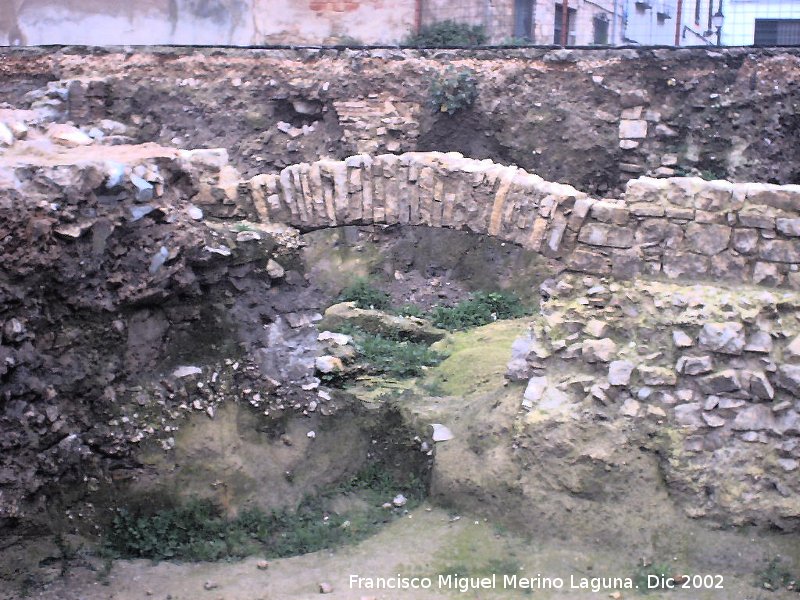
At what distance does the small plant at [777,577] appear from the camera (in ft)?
14.7

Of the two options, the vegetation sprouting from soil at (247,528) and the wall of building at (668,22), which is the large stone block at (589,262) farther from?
the wall of building at (668,22)

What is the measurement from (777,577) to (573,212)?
2.09m

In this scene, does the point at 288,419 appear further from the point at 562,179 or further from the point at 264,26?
the point at 264,26

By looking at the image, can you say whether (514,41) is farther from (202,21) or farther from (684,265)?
(684,265)

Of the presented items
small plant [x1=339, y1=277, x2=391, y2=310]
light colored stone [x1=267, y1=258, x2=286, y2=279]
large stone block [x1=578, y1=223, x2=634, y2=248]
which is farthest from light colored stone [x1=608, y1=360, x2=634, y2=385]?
small plant [x1=339, y1=277, x2=391, y2=310]

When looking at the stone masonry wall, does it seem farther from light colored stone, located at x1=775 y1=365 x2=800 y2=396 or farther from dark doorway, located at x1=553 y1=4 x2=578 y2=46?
light colored stone, located at x1=775 y1=365 x2=800 y2=396

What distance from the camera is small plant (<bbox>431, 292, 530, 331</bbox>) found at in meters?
9.18

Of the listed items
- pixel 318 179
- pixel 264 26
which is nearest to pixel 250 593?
pixel 318 179

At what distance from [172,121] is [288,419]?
5948mm

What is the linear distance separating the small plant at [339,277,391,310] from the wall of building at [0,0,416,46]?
397 centimetres

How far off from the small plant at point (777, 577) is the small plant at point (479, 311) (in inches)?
185

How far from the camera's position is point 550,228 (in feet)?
17.2

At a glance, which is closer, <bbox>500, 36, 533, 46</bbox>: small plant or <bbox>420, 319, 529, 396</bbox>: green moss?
<bbox>420, 319, 529, 396</bbox>: green moss

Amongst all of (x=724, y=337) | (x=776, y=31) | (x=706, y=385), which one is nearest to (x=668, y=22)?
(x=776, y=31)
